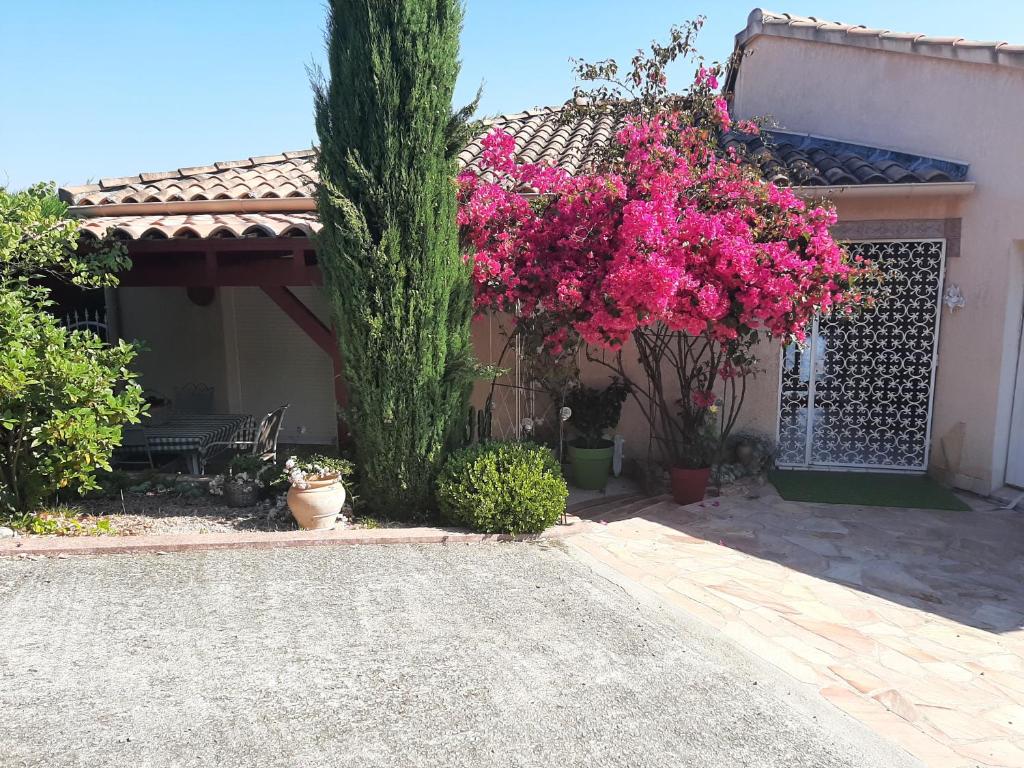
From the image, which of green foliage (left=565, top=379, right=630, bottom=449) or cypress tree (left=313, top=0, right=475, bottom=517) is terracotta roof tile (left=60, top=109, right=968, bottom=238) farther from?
green foliage (left=565, top=379, right=630, bottom=449)

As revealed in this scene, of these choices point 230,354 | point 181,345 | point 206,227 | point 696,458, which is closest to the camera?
point 206,227

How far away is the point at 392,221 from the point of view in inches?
233

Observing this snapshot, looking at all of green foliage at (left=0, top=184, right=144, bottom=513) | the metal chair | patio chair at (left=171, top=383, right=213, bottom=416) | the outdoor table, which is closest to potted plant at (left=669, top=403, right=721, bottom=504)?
the outdoor table

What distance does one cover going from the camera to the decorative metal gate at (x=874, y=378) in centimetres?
815

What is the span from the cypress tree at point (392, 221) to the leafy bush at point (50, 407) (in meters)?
1.95

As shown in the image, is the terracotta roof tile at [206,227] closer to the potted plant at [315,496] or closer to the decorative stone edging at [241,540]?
the potted plant at [315,496]

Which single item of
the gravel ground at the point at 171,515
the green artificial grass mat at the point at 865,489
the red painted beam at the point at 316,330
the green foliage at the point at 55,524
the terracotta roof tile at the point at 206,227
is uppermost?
the terracotta roof tile at the point at 206,227

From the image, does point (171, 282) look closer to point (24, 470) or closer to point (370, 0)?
point (24, 470)

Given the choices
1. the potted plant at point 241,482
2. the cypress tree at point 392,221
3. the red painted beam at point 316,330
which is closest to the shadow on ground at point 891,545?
the cypress tree at point 392,221

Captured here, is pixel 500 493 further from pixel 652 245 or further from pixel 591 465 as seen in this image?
pixel 652 245

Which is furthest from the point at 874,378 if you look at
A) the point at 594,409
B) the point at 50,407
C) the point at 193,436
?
the point at 50,407

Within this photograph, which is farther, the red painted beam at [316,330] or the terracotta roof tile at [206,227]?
the red painted beam at [316,330]

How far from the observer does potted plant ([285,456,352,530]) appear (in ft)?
19.0

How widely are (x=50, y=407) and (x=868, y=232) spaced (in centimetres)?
848
